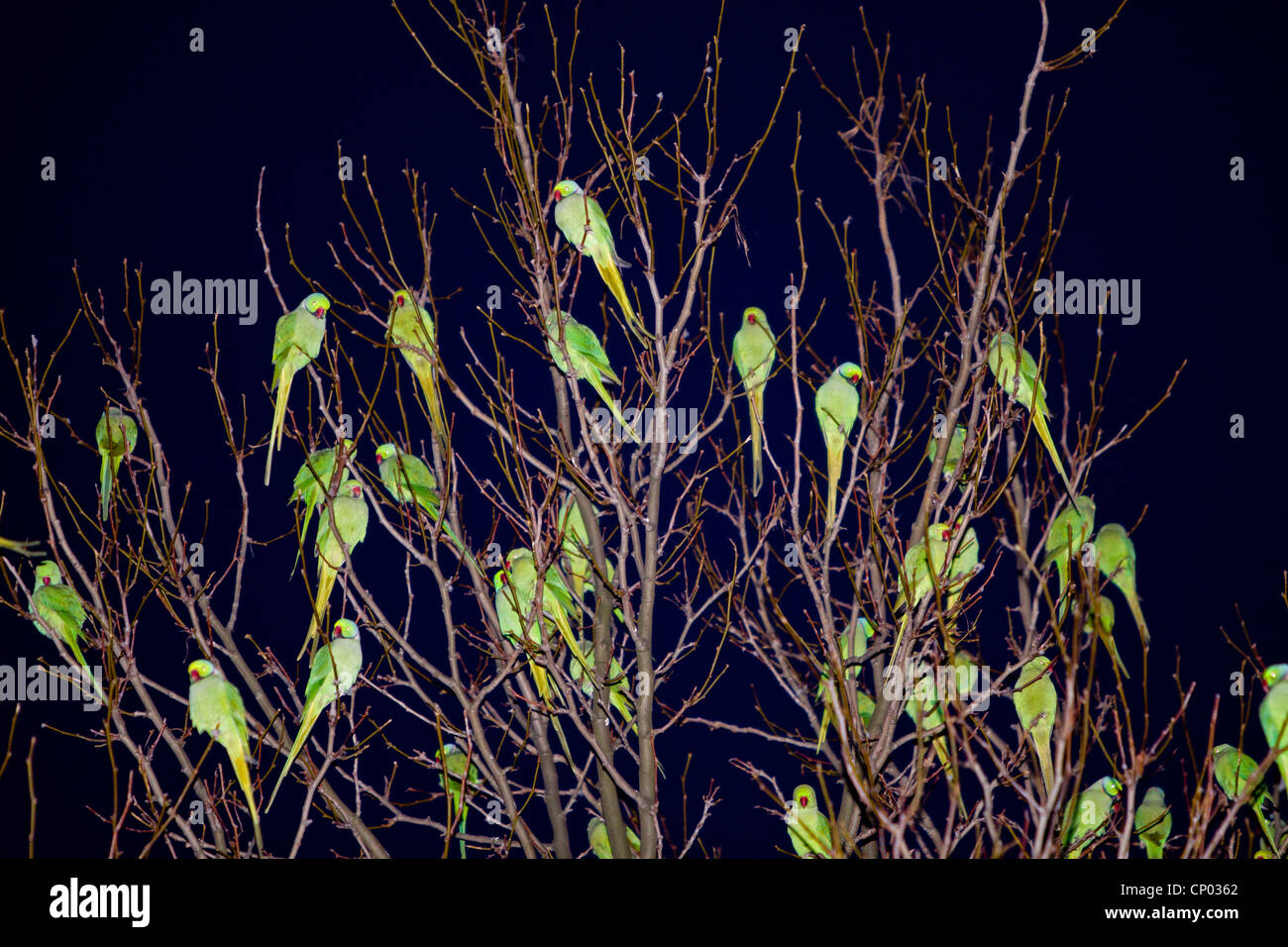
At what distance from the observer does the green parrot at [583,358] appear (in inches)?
83.5

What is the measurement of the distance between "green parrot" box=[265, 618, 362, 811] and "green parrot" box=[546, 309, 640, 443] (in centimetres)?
83

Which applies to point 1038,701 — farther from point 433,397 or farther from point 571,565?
point 433,397

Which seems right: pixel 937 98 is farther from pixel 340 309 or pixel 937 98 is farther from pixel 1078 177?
pixel 340 309

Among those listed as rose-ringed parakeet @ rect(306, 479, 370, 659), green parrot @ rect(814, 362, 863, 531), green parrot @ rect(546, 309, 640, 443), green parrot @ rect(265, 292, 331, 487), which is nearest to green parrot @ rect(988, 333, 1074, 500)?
green parrot @ rect(814, 362, 863, 531)

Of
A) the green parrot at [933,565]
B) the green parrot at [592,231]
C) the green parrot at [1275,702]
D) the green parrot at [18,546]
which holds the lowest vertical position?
the green parrot at [1275,702]

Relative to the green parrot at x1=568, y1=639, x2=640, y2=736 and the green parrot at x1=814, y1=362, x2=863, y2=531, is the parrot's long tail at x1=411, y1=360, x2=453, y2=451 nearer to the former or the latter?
the green parrot at x1=568, y1=639, x2=640, y2=736

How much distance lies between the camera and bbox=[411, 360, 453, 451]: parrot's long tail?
6.94ft

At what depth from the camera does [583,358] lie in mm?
2408

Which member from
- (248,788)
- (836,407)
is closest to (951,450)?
(836,407)

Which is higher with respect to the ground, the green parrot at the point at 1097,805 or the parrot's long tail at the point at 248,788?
the parrot's long tail at the point at 248,788

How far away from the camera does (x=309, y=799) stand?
190 centimetres

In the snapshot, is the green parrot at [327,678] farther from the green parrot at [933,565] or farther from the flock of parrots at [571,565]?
the green parrot at [933,565]

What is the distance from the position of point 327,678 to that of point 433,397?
0.76 metres

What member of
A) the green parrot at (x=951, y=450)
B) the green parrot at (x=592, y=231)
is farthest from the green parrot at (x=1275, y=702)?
the green parrot at (x=592, y=231)
